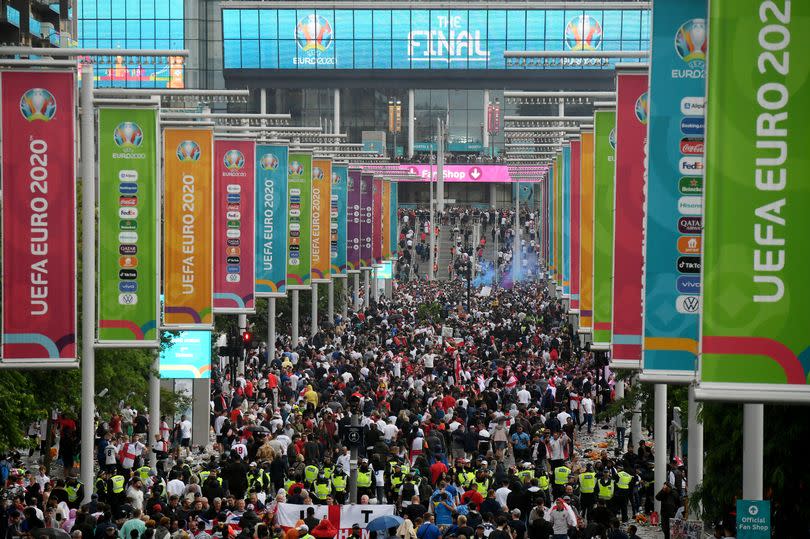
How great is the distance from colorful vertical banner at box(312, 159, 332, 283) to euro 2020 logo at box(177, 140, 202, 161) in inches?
722

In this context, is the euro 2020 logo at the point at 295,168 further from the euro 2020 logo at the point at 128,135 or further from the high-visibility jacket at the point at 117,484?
the euro 2020 logo at the point at 128,135

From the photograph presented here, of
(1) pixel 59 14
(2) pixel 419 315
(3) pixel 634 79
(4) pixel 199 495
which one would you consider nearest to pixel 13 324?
(4) pixel 199 495

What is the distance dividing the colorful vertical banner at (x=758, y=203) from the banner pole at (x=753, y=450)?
3632mm

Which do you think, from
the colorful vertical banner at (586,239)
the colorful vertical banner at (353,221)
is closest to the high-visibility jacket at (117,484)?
the colorful vertical banner at (586,239)

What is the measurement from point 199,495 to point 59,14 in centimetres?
5660

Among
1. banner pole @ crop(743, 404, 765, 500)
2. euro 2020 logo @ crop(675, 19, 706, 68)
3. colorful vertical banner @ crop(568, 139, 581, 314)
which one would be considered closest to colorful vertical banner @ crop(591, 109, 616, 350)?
colorful vertical banner @ crop(568, 139, 581, 314)

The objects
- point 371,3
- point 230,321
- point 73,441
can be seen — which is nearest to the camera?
point 73,441

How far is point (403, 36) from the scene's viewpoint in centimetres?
11038

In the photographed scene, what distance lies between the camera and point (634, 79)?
1920 centimetres

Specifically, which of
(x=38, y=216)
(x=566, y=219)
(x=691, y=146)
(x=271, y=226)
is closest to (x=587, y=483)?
(x=38, y=216)

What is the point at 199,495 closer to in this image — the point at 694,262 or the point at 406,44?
the point at 694,262

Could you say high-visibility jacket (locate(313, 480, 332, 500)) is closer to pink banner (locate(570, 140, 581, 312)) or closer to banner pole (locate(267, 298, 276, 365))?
pink banner (locate(570, 140, 581, 312))

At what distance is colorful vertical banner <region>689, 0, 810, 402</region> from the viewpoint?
1025cm

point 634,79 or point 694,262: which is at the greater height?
point 634,79
